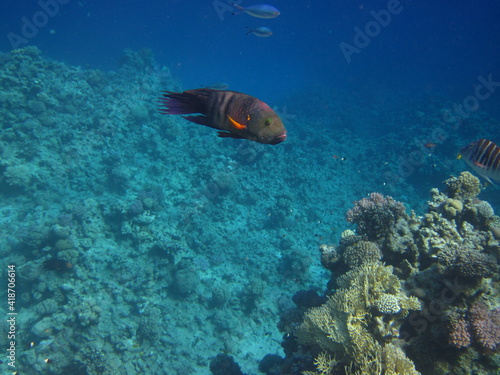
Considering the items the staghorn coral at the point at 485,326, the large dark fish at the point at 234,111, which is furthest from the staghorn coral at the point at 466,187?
the large dark fish at the point at 234,111

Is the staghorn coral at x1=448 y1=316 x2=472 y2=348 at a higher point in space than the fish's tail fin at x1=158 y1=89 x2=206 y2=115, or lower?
lower

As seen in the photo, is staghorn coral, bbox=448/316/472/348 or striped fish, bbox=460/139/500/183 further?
striped fish, bbox=460/139/500/183

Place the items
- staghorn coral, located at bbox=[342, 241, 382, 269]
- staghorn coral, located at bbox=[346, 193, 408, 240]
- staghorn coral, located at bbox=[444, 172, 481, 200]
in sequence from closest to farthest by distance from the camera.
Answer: staghorn coral, located at bbox=[342, 241, 382, 269] < staghorn coral, located at bbox=[346, 193, 408, 240] < staghorn coral, located at bbox=[444, 172, 481, 200]

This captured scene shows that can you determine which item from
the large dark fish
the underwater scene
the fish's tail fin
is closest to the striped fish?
the underwater scene

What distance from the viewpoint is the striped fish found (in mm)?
3838

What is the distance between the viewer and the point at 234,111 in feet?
5.47

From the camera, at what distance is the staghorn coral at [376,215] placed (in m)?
5.02

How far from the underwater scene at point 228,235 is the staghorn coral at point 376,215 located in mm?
36

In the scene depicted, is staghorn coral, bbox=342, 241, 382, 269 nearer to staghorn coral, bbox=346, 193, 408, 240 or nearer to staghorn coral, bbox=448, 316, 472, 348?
staghorn coral, bbox=346, 193, 408, 240

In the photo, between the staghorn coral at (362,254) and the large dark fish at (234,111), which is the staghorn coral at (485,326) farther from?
the large dark fish at (234,111)

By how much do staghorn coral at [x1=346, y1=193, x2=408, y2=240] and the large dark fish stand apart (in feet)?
13.9

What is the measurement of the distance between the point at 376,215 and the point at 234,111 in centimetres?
441

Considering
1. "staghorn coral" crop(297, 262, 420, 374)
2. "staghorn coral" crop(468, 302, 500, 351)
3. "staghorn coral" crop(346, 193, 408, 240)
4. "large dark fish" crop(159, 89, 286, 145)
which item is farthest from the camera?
"staghorn coral" crop(346, 193, 408, 240)

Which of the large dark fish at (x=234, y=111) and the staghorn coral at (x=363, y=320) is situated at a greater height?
the large dark fish at (x=234, y=111)
